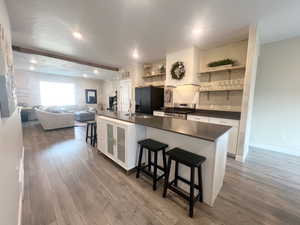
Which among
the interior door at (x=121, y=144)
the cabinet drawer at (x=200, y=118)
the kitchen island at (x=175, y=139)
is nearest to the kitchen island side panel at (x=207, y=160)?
the kitchen island at (x=175, y=139)

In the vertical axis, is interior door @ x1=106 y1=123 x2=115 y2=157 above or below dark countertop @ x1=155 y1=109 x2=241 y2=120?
below

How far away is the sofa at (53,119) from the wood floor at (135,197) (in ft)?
8.03

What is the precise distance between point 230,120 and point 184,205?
2059 millimetres

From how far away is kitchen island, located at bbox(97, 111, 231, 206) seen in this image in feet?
5.08

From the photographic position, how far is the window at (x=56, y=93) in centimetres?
728

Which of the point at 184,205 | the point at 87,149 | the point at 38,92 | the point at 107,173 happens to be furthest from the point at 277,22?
the point at 38,92

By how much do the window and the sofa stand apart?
284cm

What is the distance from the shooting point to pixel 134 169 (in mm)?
2332

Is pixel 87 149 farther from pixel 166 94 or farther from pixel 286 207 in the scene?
pixel 286 207

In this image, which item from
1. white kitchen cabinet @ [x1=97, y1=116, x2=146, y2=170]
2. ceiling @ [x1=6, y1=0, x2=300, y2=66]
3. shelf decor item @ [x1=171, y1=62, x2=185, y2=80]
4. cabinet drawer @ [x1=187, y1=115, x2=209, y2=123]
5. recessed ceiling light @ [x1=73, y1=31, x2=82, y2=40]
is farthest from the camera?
shelf decor item @ [x1=171, y1=62, x2=185, y2=80]

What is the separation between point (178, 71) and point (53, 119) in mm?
4779

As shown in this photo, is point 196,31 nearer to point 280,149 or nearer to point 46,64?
point 280,149

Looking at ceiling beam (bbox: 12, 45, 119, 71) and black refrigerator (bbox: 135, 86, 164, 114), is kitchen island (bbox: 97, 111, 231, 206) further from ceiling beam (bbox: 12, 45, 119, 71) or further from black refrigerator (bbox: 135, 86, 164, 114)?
ceiling beam (bbox: 12, 45, 119, 71)

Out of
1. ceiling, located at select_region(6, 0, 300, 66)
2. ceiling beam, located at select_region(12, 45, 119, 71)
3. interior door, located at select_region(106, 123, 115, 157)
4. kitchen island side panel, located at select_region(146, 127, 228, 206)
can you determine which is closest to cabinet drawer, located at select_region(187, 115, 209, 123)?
kitchen island side panel, located at select_region(146, 127, 228, 206)
